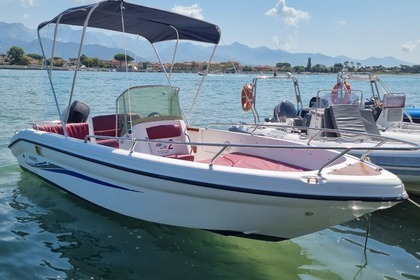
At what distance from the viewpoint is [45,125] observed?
7.76m

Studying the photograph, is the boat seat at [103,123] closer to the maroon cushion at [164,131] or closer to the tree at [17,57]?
the maroon cushion at [164,131]

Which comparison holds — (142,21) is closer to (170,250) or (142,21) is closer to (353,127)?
(170,250)

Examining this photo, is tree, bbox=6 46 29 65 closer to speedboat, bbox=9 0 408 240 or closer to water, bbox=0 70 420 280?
speedboat, bbox=9 0 408 240

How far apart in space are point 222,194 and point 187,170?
0.47m

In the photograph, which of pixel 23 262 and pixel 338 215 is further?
pixel 23 262

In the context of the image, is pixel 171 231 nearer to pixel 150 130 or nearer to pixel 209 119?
pixel 150 130

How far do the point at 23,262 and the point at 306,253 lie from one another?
3.38 metres

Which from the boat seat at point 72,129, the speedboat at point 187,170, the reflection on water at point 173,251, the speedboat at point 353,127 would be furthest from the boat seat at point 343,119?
the boat seat at point 72,129

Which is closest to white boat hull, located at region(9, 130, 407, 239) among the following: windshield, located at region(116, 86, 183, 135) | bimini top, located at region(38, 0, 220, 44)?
windshield, located at region(116, 86, 183, 135)

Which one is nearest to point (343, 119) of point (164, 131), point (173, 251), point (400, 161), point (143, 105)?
point (400, 161)

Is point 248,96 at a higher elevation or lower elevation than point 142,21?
lower

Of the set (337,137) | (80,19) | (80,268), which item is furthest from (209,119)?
(80,268)

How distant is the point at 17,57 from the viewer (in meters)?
93.6

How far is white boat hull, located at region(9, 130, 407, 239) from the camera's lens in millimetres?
4418
